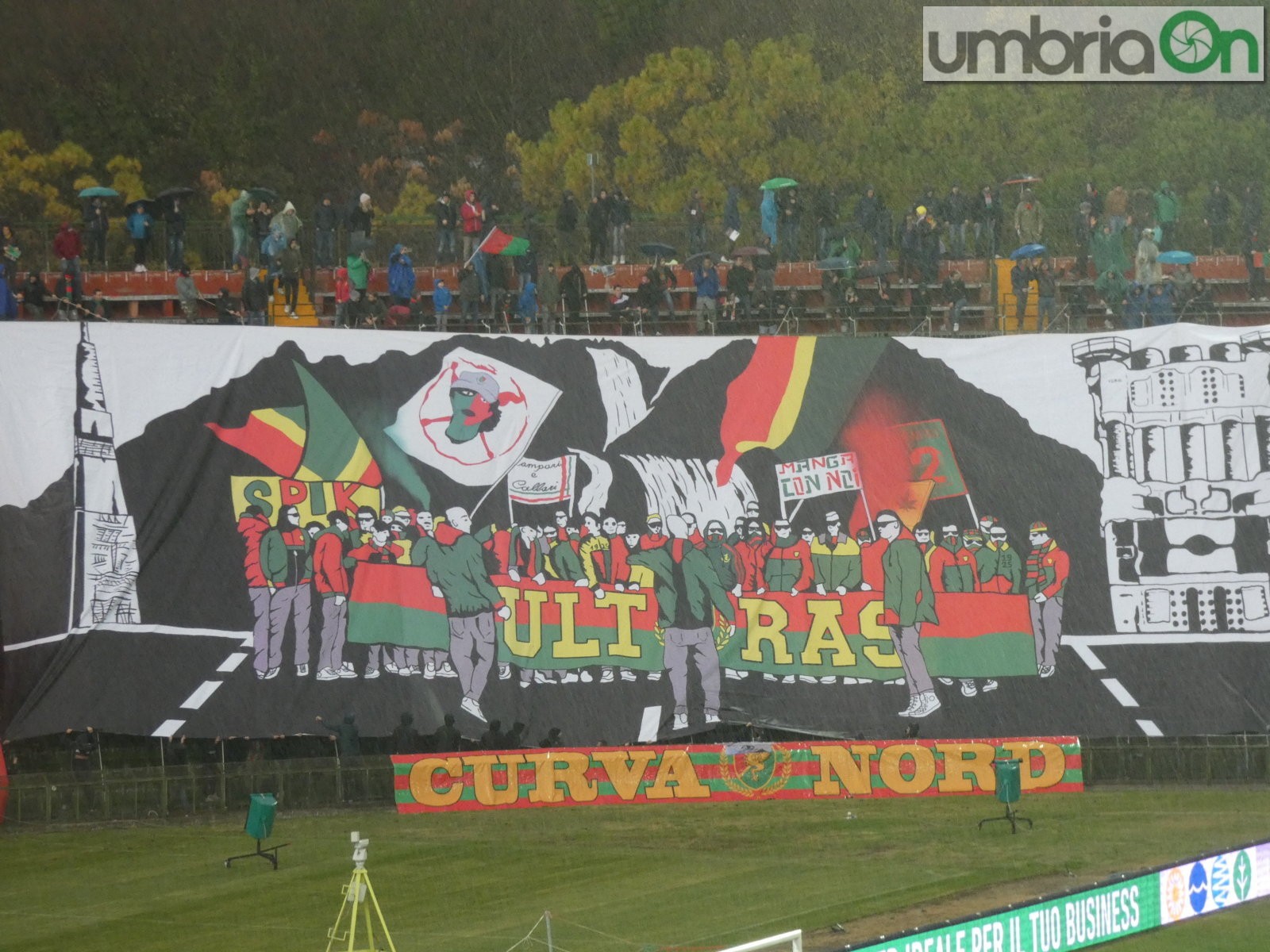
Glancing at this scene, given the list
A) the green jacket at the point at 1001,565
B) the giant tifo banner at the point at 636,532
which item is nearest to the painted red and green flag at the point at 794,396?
the giant tifo banner at the point at 636,532

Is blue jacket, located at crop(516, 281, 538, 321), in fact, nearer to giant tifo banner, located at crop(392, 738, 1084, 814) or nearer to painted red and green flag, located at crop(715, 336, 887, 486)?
painted red and green flag, located at crop(715, 336, 887, 486)

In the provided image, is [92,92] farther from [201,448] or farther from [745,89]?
[201,448]

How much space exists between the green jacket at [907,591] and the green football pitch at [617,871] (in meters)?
3.95

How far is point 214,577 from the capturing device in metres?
27.3

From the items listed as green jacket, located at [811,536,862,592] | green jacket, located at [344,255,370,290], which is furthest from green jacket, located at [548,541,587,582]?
green jacket, located at [344,255,370,290]

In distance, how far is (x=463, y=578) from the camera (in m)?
27.9

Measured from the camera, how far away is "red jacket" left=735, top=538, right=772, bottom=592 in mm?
28156

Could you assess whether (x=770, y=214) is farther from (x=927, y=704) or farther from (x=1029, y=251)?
(x=927, y=704)

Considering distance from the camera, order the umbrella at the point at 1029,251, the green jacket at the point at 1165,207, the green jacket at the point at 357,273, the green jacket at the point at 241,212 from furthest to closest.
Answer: the green jacket at the point at 1165,207, the green jacket at the point at 241,212, the umbrella at the point at 1029,251, the green jacket at the point at 357,273

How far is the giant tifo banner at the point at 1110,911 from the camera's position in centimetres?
1280

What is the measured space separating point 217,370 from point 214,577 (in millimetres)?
3460

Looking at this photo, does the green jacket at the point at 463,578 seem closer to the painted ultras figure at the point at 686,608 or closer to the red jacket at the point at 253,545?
the painted ultras figure at the point at 686,608

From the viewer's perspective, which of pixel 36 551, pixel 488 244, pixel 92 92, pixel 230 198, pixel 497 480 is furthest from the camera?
pixel 92 92

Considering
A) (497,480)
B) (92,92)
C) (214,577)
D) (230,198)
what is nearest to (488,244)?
(497,480)
